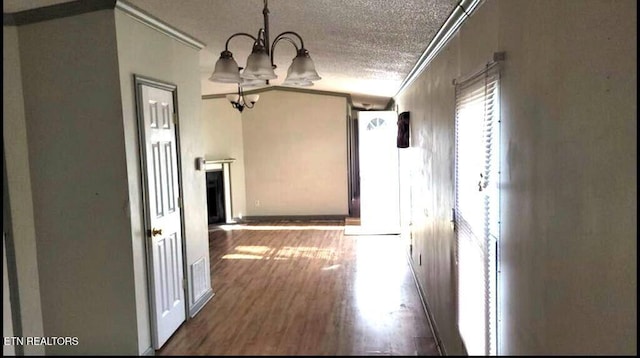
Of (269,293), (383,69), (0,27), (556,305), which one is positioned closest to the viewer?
(0,27)

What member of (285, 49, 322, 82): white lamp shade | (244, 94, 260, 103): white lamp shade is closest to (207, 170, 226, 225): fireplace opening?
(244, 94, 260, 103): white lamp shade

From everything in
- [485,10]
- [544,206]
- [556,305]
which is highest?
[485,10]

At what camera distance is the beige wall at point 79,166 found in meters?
2.32

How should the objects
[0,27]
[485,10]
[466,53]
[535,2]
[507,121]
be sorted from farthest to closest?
[466,53]
[485,10]
[507,121]
[535,2]
[0,27]

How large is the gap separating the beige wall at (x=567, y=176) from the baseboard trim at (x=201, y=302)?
8.78 feet

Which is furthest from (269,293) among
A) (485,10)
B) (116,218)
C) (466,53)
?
(485,10)

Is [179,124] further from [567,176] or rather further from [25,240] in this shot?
[567,176]

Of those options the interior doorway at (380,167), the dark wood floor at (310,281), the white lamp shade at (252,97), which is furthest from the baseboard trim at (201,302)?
the interior doorway at (380,167)

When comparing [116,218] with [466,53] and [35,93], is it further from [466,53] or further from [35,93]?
[466,53]

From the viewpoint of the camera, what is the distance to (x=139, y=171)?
8.79ft

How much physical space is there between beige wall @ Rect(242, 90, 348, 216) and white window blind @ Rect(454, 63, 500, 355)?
572cm

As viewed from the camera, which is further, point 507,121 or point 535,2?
point 507,121

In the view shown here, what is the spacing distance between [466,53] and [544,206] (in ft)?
3.86

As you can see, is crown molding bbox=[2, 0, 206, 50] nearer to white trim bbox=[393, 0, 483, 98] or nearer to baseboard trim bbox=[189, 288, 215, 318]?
white trim bbox=[393, 0, 483, 98]
